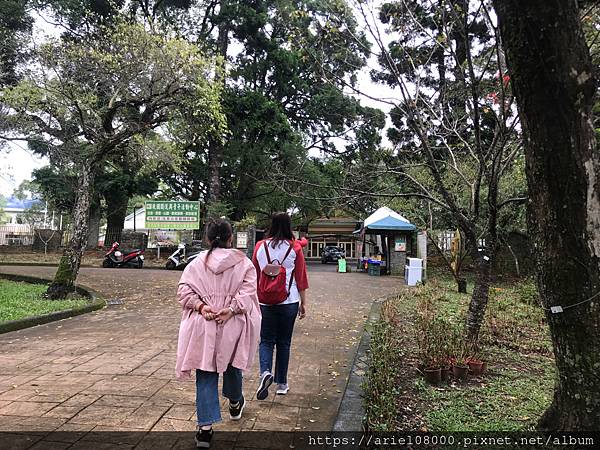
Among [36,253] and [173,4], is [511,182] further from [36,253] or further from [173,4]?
[36,253]

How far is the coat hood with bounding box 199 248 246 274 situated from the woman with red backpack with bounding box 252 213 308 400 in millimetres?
660

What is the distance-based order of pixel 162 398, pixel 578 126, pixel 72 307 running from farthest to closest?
pixel 72 307 → pixel 162 398 → pixel 578 126

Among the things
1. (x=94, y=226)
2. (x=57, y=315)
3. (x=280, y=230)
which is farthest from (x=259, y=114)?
(x=280, y=230)

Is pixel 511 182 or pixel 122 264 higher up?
pixel 511 182

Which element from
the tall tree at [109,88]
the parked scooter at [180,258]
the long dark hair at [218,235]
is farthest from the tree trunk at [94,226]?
the long dark hair at [218,235]

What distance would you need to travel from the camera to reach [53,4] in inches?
655

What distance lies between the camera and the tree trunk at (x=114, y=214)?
2262 centimetres

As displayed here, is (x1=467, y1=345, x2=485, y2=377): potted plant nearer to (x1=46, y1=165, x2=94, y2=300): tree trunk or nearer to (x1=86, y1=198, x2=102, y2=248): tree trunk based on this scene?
(x1=46, y1=165, x2=94, y2=300): tree trunk

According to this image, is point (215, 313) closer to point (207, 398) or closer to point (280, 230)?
point (207, 398)

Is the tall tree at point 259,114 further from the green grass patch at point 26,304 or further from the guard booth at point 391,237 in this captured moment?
the green grass patch at point 26,304

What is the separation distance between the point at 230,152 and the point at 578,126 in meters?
20.4

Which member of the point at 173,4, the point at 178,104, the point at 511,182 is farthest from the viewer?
the point at 173,4

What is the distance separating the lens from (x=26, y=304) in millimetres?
7957

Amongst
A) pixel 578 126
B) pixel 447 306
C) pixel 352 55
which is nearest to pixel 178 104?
pixel 352 55
